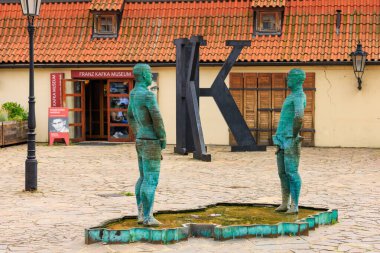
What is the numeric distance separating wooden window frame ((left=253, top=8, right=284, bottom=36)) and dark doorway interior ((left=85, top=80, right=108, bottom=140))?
18.9ft

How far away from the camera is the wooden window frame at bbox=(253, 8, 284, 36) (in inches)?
989

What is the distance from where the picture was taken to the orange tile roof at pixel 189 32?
79.9 feet

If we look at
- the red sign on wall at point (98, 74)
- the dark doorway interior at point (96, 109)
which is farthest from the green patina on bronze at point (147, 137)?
the dark doorway interior at point (96, 109)

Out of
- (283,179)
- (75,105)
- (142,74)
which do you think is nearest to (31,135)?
(142,74)

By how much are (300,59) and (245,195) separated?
466 inches

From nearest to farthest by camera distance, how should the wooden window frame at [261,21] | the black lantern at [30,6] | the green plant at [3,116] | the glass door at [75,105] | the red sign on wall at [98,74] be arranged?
1. the black lantern at [30,6]
2. the green plant at [3,116]
3. the wooden window frame at [261,21]
4. the red sign on wall at [98,74]
5. the glass door at [75,105]

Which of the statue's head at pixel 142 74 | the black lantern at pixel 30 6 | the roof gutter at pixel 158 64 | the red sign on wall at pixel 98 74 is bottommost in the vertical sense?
the statue's head at pixel 142 74

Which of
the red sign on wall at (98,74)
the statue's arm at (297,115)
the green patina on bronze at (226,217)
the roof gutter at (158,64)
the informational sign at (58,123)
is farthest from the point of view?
the red sign on wall at (98,74)

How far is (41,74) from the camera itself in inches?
1015

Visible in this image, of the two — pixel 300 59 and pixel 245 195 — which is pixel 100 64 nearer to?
pixel 300 59

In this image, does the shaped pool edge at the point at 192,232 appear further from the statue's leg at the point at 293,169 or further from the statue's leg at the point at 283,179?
the statue's leg at the point at 283,179

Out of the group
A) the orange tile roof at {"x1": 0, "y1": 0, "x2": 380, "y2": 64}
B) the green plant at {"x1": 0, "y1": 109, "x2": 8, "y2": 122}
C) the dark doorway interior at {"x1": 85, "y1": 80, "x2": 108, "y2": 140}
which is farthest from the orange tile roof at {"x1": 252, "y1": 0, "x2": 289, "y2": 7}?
the green plant at {"x1": 0, "y1": 109, "x2": 8, "y2": 122}

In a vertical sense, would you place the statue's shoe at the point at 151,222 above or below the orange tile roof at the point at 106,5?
below

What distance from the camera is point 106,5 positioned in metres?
26.0
